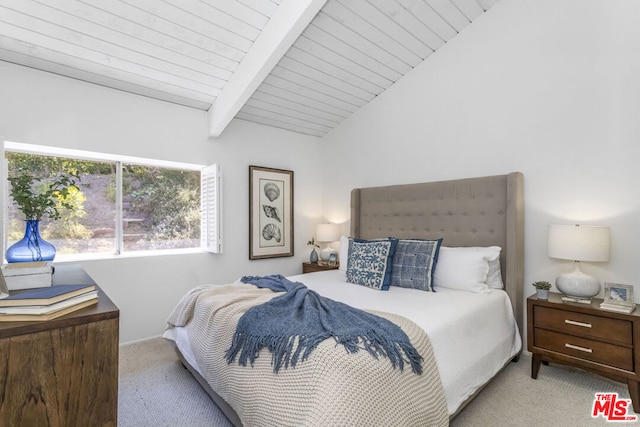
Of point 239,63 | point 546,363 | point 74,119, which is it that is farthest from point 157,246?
point 546,363

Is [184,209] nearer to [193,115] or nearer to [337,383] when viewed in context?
[193,115]

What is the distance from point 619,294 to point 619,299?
0.03 m

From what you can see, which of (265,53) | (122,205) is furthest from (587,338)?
(122,205)

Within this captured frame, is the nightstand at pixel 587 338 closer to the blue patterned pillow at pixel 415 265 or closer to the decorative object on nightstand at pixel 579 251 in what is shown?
the decorative object on nightstand at pixel 579 251

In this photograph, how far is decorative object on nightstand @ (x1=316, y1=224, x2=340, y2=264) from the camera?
4.29m

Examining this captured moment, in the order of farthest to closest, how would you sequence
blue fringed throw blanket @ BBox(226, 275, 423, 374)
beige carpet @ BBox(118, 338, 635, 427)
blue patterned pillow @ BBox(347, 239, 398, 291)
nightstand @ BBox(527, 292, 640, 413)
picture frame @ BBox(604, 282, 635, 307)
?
blue patterned pillow @ BBox(347, 239, 398, 291), picture frame @ BBox(604, 282, 635, 307), nightstand @ BBox(527, 292, 640, 413), beige carpet @ BBox(118, 338, 635, 427), blue fringed throw blanket @ BBox(226, 275, 423, 374)

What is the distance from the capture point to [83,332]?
3.49 ft

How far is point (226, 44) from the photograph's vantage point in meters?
2.76

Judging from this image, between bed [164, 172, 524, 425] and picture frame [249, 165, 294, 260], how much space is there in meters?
0.87

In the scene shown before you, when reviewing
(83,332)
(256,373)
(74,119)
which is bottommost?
(256,373)

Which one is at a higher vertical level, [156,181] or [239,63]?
[239,63]

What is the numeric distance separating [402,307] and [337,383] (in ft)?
3.20

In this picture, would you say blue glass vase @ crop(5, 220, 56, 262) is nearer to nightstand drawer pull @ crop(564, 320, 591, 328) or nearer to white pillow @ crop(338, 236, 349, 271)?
white pillow @ crop(338, 236, 349, 271)

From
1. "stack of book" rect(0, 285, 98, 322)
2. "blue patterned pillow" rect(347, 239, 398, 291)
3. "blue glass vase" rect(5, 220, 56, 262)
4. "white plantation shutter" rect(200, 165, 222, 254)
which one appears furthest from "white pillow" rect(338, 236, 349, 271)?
"stack of book" rect(0, 285, 98, 322)
